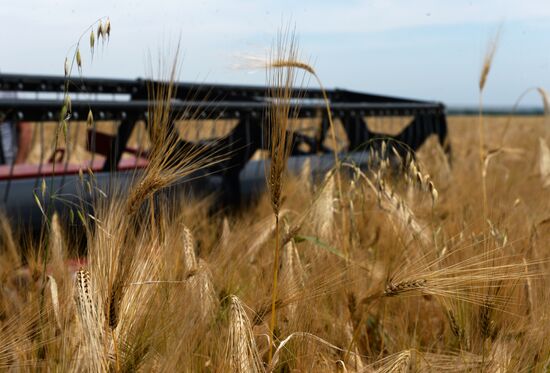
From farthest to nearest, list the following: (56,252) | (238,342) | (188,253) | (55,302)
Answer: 1. (56,252)
2. (188,253)
3. (55,302)
4. (238,342)

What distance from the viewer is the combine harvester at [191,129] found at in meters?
2.97

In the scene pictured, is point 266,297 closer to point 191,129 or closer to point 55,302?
point 55,302

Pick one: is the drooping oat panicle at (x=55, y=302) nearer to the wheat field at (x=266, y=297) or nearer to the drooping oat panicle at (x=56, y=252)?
the wheat field at (x=266, y=297)

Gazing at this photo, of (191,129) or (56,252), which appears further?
(191,129)

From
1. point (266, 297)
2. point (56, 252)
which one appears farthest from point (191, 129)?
point (266, 297)

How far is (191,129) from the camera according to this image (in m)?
4.00

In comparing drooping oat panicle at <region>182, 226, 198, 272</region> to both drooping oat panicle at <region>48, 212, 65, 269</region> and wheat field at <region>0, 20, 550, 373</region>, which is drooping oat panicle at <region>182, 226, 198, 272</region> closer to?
wheat field at <region>0, 20, 550, 373</region>

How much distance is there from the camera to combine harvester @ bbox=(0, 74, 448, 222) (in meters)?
2.97

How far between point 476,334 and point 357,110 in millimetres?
3112

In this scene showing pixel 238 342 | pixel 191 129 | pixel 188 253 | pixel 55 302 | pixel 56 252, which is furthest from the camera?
pixel 191 129

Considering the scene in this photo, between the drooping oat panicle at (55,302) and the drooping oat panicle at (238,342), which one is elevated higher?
the drooping oat panicle at (238,342)

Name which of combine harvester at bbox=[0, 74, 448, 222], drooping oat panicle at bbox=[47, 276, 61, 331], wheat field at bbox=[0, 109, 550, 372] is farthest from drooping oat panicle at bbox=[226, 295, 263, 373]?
combine harvester at bbox=[0, 74, 448, 222]

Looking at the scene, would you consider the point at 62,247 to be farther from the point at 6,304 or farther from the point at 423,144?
the point at 423,144

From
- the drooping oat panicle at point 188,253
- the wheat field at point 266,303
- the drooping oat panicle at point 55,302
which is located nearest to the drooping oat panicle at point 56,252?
the wheat field at point 266,303
